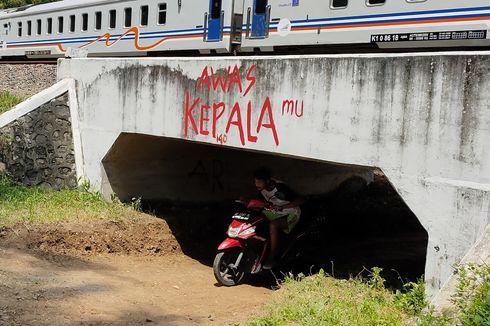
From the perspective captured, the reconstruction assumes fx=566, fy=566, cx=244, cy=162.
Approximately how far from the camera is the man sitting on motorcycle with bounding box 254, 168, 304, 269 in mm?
8438

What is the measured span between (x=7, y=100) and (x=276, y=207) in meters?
11.0

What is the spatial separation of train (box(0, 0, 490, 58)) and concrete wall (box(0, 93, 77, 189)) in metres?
1.75

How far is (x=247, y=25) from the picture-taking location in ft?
40.8

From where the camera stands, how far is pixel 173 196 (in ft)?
41.3

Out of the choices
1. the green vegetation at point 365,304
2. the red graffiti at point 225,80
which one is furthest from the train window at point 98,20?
the green vegetation at point 365,304

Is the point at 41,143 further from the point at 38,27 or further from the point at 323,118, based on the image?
the point at 38,27

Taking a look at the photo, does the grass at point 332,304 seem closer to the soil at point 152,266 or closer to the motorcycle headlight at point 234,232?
the soil at point 152,266

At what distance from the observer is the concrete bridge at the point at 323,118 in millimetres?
5497

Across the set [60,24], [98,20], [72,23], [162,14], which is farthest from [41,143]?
[60,24]

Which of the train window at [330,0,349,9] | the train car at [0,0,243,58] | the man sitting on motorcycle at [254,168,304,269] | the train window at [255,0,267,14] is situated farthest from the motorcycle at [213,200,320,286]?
the train car at [0,0,243,58]

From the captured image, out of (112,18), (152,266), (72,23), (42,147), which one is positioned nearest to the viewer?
(152,266)

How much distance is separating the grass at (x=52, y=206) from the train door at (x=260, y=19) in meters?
4.49

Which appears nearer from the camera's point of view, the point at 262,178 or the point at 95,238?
the point at 262,178

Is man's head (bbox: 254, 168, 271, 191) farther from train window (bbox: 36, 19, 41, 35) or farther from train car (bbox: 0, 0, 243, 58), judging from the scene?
train window (bbox: 36, 19, 41, 35)
